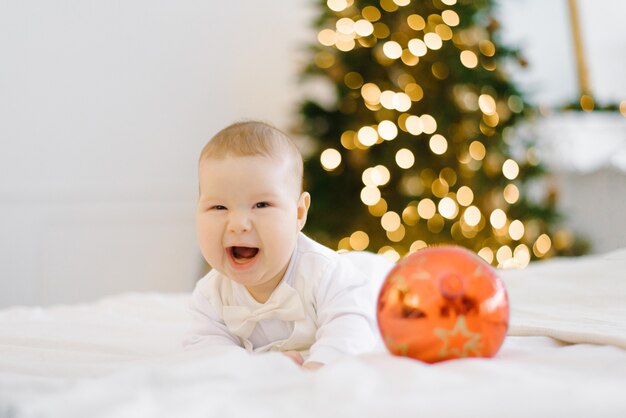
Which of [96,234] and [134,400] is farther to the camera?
[96,234]

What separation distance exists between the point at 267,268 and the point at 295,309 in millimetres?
105

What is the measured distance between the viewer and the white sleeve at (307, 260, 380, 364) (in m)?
1.21

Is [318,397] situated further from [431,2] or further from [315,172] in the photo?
[431,2]

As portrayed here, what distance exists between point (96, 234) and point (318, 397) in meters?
2.82

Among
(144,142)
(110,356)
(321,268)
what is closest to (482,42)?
Answer: (144,142)

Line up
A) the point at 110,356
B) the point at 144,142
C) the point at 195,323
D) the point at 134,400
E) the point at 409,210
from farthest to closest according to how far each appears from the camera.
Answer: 1. the point at 144,142
2. the point at 409,210
3. the point at 195,323
4. the point at 110,356
5. the point at 134,400

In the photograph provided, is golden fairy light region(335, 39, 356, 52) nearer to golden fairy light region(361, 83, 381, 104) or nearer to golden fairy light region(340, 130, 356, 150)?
golden fairy light region(361, 83, 381, 104)

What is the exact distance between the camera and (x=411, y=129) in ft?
11.0

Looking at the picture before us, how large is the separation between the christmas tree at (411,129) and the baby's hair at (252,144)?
199cm

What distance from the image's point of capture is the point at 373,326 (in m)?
1.36

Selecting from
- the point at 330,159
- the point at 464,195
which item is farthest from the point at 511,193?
the point at 330,159

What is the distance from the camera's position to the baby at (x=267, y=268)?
125cm

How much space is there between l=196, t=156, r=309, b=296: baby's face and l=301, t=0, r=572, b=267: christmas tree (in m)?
2.02

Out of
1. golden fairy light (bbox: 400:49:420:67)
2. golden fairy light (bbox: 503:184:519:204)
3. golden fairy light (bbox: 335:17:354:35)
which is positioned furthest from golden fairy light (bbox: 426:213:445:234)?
golden fairy light (bbox: 335:17:354:35)
